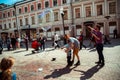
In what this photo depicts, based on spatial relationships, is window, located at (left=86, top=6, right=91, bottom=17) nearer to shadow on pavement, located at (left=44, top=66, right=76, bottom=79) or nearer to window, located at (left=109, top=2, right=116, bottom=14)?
window, located at (left=109, top=2, right=116, bottom=14)

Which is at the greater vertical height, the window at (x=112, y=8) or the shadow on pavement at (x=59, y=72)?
the window at (x=112, y=8)

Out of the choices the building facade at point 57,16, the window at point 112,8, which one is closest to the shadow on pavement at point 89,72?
the building facade at point 57,16

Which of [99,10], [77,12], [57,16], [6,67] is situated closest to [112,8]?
[99,10]

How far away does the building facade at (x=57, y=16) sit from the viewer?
29.3 metres

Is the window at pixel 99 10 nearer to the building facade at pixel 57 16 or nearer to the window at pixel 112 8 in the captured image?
the building facade at pixel 57 16

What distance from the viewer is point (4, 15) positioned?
48500 mm

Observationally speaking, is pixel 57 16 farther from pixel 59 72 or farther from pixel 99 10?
pixel 59 72

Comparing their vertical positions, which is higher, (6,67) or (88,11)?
(88,11)

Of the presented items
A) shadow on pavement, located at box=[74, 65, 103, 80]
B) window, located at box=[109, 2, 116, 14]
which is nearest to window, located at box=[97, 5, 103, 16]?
window, located at box=[109, 2, 116, 14]

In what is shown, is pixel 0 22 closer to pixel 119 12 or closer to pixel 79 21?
pixel 79 21

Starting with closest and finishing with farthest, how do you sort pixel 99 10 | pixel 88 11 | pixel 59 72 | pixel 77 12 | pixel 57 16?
pixel 59 72 → pixel 99 10 → pixel 88 11 → pixel 77 12 → pixel 57 16

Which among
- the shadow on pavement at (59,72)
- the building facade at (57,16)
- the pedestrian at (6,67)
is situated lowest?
the shadow on pavement at (59,72)

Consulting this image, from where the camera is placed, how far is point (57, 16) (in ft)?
117

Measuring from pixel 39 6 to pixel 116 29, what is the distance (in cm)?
1721
